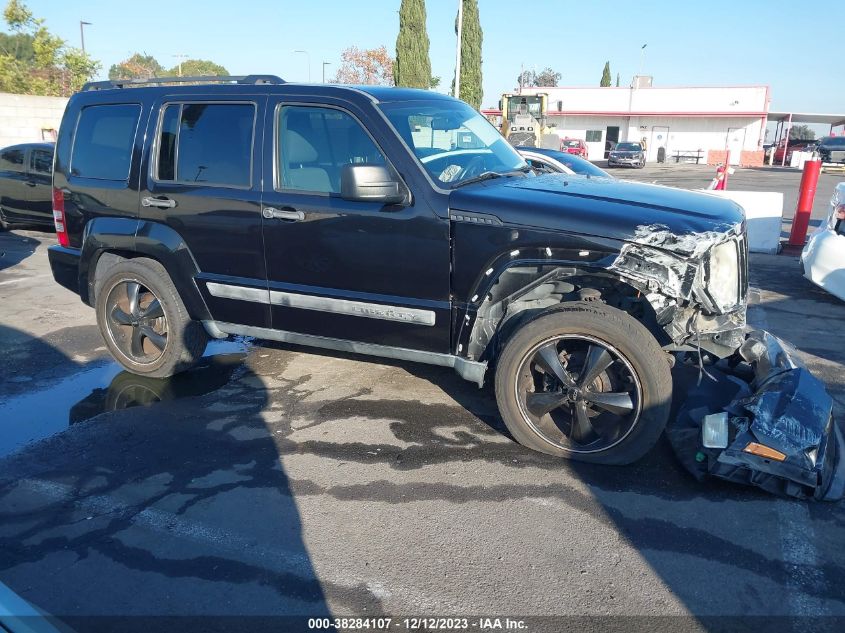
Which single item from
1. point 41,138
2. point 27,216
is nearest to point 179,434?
point 27,216

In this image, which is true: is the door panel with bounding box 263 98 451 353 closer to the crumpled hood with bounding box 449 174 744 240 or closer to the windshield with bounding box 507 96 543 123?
the crumpled hood with bounding box 449 174 744 240

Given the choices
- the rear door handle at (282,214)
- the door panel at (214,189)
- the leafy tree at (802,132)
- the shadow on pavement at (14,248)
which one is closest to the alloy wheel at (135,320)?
the door panel at (214,189)

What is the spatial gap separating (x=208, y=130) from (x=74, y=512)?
2659 millimetres

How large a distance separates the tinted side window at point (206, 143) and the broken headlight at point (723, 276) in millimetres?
2980

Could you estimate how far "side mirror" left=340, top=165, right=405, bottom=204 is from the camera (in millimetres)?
3680

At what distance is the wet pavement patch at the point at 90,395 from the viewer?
429 centimetres

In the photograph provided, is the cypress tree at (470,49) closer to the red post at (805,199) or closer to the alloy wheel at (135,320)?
the red post at (805,199)

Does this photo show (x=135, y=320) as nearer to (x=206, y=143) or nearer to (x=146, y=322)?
(x=146, y=322)

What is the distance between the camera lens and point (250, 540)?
3.04m

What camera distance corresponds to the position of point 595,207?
3.56 metres

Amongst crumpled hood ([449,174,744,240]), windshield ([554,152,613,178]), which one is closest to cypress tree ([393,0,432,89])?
windshield ([554,152,613,178])

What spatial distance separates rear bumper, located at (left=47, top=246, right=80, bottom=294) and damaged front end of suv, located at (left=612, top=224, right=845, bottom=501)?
4.32m

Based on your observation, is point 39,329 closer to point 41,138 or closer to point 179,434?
point 179,434

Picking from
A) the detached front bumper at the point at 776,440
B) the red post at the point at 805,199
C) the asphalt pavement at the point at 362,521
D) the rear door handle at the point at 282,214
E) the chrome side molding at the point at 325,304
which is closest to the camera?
the asphalt pavement at the point at 362,521
